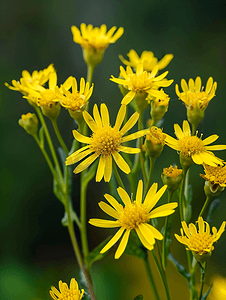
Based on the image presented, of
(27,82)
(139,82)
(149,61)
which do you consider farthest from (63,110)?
(139,82)

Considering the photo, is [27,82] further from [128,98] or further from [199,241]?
[199,241]

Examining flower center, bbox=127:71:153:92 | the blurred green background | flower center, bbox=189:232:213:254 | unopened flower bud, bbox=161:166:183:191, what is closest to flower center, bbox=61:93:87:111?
flower center, bbox=127:71:153:92

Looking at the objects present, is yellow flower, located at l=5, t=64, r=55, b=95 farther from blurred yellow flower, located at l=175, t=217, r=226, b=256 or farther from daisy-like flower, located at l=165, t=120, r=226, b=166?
blurred yellow flower, located at l=175, t=217, r=226, b=256

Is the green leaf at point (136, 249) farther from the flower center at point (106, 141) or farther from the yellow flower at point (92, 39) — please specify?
the yellow flower at point (92, 39)

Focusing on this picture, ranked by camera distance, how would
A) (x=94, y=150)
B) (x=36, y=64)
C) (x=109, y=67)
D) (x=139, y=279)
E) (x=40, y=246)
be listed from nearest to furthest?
(x=94, y=150) < (x=139, y=279) < (x=40, y=246) < (x=109, y=67) < (x=36, y=64)

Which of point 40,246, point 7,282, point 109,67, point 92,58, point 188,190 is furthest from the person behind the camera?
point 109,67

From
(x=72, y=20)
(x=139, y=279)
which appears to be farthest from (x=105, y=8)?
(x=139, y=279)

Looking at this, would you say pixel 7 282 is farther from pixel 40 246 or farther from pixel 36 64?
pixel 36 64
